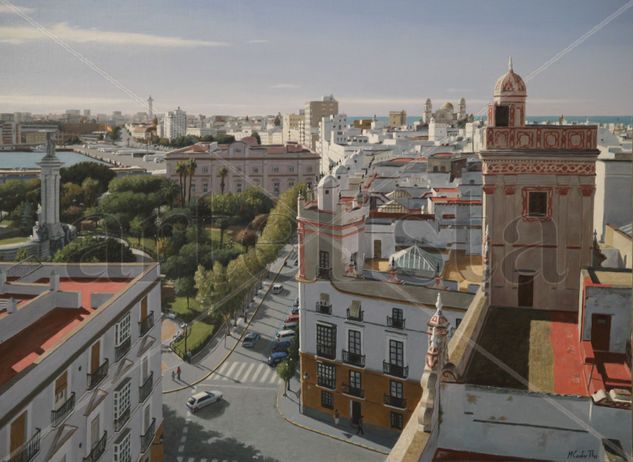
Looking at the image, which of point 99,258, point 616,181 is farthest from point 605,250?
point 99,258

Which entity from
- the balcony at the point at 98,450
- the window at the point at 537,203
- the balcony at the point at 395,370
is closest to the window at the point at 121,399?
the balcony at the point at 98,450

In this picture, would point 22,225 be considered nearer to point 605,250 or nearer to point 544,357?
point 605,250

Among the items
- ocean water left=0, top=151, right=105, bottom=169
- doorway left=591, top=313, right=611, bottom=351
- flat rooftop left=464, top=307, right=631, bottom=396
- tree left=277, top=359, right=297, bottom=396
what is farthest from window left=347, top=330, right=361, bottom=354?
ocean water left=0, top=151, right=105, bottom=169

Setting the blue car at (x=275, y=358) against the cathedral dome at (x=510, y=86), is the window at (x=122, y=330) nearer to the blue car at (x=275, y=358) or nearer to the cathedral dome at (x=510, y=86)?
the cathedral dome at (x=510, y=86)

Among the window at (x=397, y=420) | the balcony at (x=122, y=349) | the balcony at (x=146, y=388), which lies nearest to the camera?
the balcony at (x=122, y=349)

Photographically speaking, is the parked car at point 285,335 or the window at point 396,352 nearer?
the window at point 396,352

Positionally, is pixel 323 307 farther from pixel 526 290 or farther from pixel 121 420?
pixel 526 290

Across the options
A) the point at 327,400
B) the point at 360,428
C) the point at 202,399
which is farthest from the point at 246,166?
the point at 360,428
